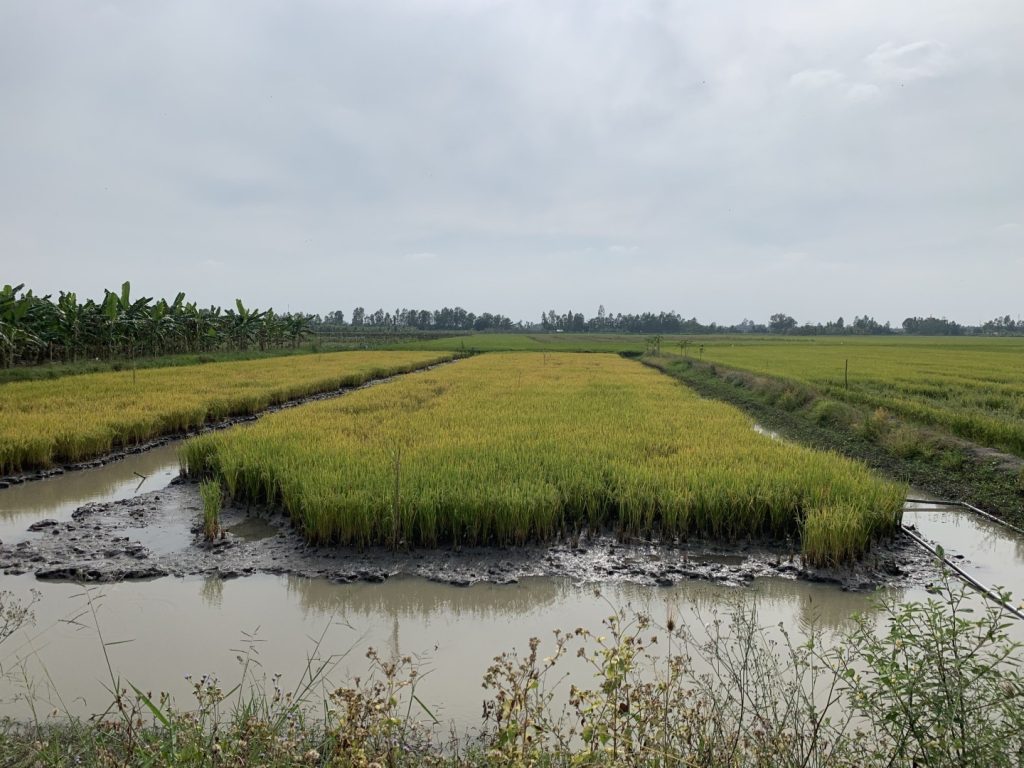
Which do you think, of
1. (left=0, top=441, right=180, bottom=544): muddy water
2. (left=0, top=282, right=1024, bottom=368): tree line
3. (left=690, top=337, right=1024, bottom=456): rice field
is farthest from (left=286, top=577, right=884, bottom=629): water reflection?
(left=0, top=282, right=1024, bottom=368): tree line

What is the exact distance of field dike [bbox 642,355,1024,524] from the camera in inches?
283

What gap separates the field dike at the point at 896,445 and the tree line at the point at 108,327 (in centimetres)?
2015

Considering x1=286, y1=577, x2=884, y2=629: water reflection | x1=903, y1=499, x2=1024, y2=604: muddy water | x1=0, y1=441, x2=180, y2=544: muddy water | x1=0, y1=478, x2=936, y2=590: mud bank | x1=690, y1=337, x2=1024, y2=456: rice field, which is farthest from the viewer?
x1=690, y1=337, x2=1024, y2=456: rice field

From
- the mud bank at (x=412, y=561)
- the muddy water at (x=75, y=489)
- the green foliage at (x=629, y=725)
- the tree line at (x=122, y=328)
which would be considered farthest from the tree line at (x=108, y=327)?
the green foliage at (x=629, y=725)

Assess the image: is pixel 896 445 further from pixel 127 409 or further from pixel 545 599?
pixel 127 409

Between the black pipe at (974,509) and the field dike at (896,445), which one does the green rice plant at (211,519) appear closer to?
the black pipe at (974,509)

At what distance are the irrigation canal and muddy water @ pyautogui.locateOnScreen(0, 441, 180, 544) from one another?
2.04 m

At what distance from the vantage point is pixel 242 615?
160 inches

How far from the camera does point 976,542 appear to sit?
5785 millimetres

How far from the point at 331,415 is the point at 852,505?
28.5 ft

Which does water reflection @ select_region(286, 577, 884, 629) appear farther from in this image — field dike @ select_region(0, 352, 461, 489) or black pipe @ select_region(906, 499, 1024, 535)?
field dike @ select_region(0, 352, 461, 489)

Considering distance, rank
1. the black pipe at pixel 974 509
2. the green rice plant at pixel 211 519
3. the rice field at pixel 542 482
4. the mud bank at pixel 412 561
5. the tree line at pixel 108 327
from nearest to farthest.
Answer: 1. the mud bank at pixel 412 561
2. the rice field at pixel 542 482
3. the green rice plant at pixel 211 519
4. the black pipe at pixel 974 509
5. the tree line at pixel 108 327

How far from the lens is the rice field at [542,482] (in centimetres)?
525

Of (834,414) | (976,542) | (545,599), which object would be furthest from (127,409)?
(834,414)
